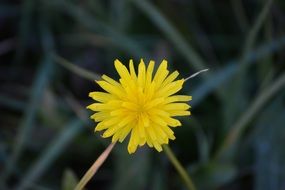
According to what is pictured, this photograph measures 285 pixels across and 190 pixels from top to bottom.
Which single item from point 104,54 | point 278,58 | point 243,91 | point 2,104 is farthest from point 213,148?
point 2,104

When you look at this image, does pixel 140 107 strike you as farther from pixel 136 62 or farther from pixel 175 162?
pixel 136 62

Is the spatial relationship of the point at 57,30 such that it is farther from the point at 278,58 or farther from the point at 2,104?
the point at 278,58

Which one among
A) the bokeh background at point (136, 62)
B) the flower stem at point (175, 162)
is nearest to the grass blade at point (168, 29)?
the bokeh background at point (136, 62)

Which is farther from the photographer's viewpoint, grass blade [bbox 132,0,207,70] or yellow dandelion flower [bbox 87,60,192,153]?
grass blade [bbox 132,0,207,70]

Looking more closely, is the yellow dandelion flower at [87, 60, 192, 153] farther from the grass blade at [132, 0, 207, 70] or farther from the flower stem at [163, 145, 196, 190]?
the grass blade at [132, 0, 207, 70]

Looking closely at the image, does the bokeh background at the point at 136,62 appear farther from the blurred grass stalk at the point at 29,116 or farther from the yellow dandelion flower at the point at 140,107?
the yellow dandelion flower at the point at 140,107

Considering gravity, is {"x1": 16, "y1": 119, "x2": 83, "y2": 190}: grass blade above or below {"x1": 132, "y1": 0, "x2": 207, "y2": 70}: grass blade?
below

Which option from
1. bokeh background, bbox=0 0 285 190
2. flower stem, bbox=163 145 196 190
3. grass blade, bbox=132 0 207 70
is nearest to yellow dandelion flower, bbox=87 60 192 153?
flower stem, bbox=163 145 196 190
